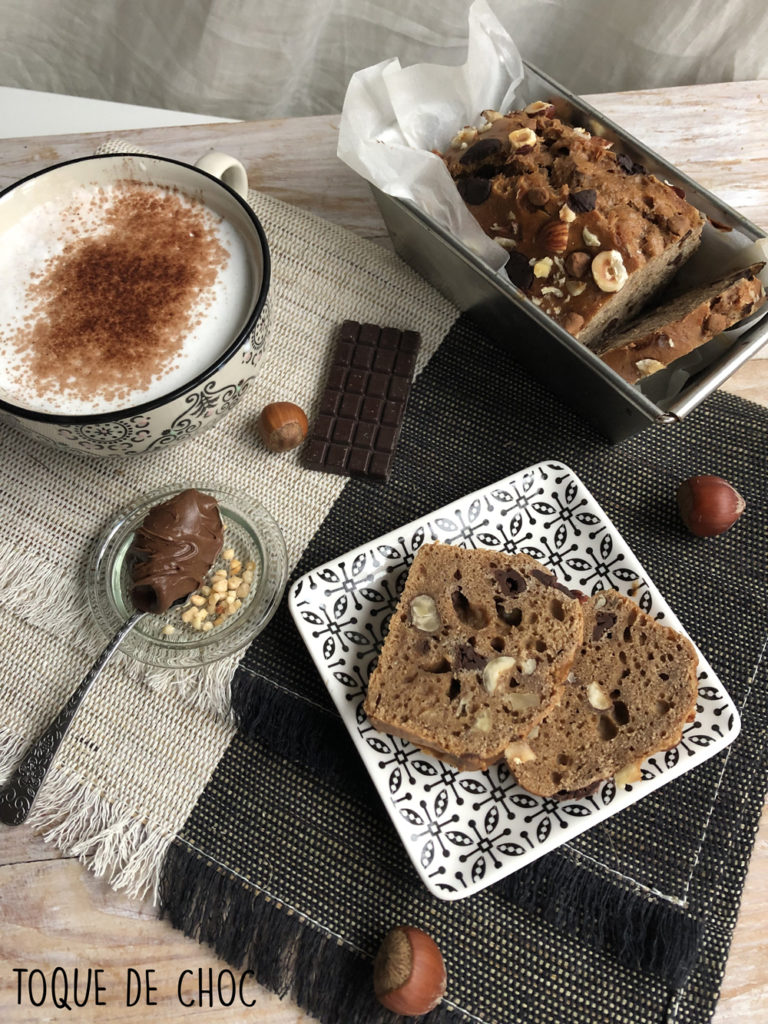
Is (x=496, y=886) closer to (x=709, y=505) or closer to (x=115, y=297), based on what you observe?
(x=709, y=505)

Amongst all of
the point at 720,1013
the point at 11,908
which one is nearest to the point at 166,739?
the point at 11,908

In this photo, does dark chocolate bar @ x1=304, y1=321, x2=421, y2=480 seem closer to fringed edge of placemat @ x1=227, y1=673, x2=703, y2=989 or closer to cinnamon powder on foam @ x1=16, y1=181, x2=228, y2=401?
cinnamon powder on foam @ x1=16, y1=181, x2=228, y2=401

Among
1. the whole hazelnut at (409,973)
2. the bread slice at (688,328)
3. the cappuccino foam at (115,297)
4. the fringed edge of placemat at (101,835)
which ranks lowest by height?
the fringed edge of placemat at (101,835)

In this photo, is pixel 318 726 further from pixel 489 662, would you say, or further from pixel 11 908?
pixel 11 908

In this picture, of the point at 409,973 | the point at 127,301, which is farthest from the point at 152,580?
the point at 409,973

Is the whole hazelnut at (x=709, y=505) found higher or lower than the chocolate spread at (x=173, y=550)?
higher

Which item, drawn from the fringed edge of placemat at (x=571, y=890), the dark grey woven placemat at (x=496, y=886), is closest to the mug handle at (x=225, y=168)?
the dark grey woven placemat at (x=496, y=886)

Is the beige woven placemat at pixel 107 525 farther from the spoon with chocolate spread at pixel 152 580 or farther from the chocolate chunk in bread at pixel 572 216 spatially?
the chocolate chunk in bread at pixel 572 216

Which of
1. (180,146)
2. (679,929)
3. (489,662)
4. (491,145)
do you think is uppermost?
(491,145)
